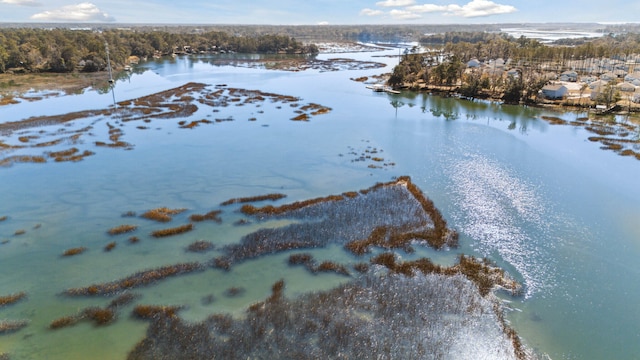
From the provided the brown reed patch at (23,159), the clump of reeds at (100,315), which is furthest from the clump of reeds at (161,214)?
the brown reed patch at (23,159)

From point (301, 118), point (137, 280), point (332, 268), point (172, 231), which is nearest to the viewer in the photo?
point (137, 280)

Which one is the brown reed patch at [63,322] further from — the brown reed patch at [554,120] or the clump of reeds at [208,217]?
the brown reed patch at [554,120]

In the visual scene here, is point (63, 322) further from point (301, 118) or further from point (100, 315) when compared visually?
point (301, 118)

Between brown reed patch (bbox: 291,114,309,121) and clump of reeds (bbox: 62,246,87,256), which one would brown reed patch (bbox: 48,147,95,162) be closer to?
clump of reeds (bbox: 62,246,87,256)

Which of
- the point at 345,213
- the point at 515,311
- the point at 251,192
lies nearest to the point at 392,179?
the point at 345,213

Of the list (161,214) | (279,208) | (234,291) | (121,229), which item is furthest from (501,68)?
(234,291)
